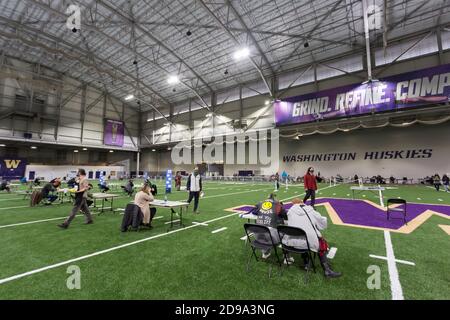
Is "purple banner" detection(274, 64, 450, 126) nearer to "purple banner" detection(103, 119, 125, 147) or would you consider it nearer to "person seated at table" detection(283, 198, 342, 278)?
"person seated at table" detection(283, 198, 342, 278)

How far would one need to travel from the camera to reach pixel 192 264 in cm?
383

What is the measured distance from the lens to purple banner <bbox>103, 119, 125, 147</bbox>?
128ft

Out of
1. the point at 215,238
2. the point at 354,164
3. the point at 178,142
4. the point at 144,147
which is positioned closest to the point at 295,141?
the point at 354,164

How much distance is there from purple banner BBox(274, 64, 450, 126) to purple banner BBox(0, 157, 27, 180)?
3588 centimetres

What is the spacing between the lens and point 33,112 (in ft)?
105

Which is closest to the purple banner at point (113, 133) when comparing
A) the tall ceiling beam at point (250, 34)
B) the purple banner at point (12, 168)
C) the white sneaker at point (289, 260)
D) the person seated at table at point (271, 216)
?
the purple banner at point (12, 168)

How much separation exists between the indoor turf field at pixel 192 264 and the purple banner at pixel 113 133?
36.4 m

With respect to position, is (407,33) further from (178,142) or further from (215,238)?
(178,142)

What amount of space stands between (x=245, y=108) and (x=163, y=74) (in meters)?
12.9

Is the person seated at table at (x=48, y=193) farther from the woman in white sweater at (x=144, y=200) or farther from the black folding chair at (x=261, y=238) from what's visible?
the black folding chair at (x=261, y=238)

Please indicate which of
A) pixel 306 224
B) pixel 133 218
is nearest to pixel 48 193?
pixel 133 218

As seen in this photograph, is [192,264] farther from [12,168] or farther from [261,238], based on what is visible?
[12,168]

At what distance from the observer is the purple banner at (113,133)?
39.0 meters

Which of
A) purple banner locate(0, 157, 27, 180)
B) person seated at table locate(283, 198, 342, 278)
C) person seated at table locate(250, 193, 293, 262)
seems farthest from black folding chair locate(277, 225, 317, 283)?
purple banner locate(0, 157, 27, 180)
